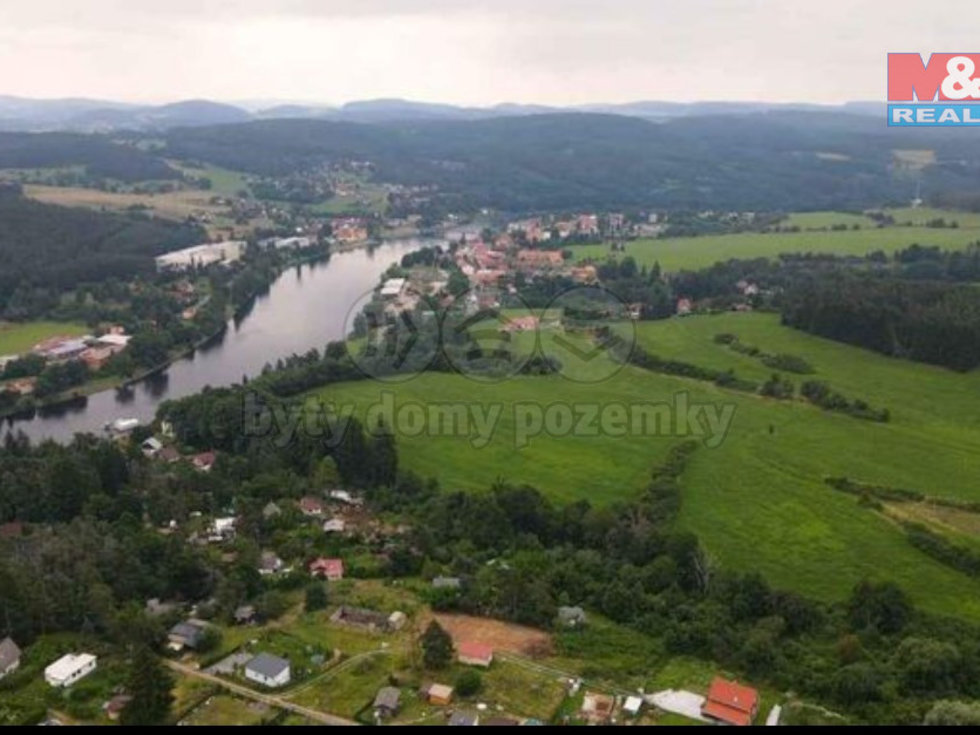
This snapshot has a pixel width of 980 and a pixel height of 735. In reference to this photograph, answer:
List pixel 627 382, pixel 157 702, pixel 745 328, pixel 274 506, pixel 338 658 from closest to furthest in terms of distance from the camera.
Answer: pixel 157 702 → pixel 338 658 → pixel 274 506 → pixel 627 382 → pixel 745 328

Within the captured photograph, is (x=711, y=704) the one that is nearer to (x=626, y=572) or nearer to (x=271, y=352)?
(x=626, y=572)

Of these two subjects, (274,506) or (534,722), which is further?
(274,506)

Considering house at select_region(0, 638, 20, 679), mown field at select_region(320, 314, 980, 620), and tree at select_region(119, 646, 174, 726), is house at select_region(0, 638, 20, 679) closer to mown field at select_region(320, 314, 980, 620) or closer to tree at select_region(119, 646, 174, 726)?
tree at select_region(119, 646, 174, 726)

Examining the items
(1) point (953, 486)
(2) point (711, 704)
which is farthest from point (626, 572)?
(1) point (953, 486)

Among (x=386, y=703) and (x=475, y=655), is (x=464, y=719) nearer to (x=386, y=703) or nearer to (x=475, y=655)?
(x=386, y=703)

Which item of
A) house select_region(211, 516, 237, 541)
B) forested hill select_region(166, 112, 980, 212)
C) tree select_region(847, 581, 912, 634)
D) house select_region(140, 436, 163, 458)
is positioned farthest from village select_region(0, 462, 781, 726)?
forested hill select_region(166, 112, 980, 212)

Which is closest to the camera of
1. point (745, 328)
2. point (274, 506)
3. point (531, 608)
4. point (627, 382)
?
point (531, 608)
